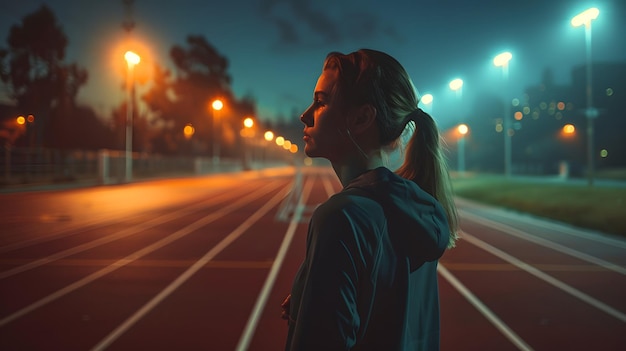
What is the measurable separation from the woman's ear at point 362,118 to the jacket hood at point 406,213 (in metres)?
0.14

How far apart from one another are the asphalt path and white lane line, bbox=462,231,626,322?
23 mm

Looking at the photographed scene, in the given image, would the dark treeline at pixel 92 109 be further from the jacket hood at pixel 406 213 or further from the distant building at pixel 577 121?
the distant building at pixel 577 121

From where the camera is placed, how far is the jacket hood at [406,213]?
3.78 ft

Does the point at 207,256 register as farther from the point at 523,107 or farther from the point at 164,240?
the point at 523,107

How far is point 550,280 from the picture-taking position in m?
7.63

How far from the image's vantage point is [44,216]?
11.9 m

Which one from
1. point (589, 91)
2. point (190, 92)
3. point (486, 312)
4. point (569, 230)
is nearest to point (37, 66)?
point (486, 312)

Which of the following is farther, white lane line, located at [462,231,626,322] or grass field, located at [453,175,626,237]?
grass field, located at [453,175,626,237]

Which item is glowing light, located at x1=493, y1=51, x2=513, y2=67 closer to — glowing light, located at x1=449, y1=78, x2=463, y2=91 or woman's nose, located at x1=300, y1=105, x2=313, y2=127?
glowing light, located at x1=449, y1=78, x2=463, y2=91

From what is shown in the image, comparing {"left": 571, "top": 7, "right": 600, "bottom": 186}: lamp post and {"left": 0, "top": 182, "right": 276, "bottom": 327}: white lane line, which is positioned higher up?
{"left": 571, "top": 7, "right": 600, "bottom": 186}: lamp post

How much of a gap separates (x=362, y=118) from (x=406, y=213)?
0.28m

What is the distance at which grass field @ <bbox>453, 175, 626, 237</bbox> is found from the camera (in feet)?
48.3

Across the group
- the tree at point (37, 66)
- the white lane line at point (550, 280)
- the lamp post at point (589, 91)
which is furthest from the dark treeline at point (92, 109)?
the lamp post at point (589, 91)

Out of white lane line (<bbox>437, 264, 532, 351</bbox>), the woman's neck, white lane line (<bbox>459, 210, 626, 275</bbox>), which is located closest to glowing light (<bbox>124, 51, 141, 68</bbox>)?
white lane line (<bbox>459, 210, 626, 275</bbox>)
